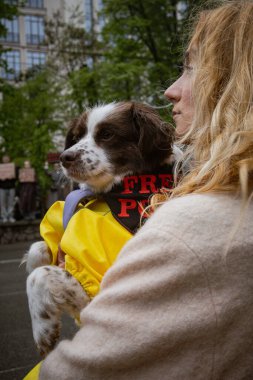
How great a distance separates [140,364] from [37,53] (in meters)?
51.4

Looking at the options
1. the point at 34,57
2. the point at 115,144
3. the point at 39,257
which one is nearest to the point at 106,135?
the point at 115,144

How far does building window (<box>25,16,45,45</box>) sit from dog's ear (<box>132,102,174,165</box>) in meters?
48.1

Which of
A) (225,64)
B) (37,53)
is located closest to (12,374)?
(225,64)

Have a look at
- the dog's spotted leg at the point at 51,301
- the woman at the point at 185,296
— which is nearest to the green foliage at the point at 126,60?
the dog's spotted leg at the point at 51,301

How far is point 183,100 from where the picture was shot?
→ 5.72ft

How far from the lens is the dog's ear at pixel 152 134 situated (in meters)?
2.39

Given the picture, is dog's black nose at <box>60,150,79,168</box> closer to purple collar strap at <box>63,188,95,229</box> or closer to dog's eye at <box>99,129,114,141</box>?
dog's eye at <box>99,129,114,141</box>

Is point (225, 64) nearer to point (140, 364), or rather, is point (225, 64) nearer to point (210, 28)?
point (210, 28)

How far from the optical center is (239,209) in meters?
1.09

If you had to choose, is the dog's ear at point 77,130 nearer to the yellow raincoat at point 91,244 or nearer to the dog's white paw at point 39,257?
the dog's white paw at point 39,257

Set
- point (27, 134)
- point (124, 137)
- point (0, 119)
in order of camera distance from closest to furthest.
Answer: point (124, 137) → point (0, 119) → point (27, 134)

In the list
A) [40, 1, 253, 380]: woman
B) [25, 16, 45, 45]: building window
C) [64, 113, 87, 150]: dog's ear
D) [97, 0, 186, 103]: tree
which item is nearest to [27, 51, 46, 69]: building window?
[25, 16, 45, 45]: building window

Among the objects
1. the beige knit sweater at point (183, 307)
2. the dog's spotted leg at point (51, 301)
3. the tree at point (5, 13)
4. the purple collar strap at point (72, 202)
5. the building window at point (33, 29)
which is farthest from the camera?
the building window at point (33, 29)

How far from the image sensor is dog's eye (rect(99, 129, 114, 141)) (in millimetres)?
2619
